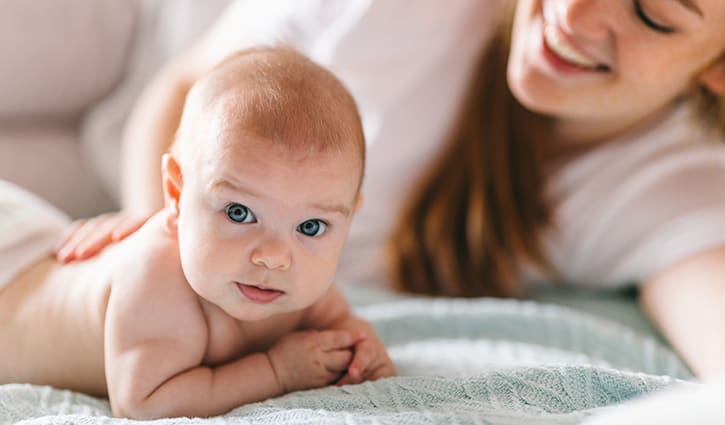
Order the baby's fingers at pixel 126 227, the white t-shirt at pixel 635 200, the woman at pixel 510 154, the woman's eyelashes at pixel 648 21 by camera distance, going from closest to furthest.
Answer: the baby's fingers at pixel 126 227
the woman's eyelashes at pixel 648 21
the woman at pixel 510 154
the white t-shirt at pixel 635 200

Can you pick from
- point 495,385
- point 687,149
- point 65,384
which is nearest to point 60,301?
point 65,384

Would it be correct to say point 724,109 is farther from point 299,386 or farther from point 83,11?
point 83,11

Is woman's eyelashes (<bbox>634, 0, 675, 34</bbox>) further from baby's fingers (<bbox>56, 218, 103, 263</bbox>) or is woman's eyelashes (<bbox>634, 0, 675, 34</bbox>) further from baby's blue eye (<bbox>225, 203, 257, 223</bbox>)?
baby's fingers (<bbox>56, 218, 103, 263</bbox>)

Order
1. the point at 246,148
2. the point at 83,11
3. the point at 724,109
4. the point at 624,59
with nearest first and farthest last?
the point at 246,148 → the point at 624,59 → the point at 724,109 → the point at 83,11

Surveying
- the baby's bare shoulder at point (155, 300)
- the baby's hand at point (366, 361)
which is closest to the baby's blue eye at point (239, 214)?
the baby's bare shoulder at point (155, 300)

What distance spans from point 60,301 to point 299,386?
0.94 ft

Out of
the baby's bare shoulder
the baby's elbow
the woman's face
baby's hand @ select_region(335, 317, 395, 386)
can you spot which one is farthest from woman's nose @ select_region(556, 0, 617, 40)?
the baby's elbow

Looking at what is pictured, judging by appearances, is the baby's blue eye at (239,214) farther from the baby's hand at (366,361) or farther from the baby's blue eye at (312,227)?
the baby's hand at (366,361)

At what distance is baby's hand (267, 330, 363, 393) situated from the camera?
89 cm

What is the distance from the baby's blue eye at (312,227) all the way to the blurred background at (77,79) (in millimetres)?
761

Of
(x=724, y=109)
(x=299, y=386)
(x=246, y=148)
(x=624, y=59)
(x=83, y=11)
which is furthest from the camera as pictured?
(x=83, y=11)

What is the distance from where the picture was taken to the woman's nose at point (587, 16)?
3.56ft

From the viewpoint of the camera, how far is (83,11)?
1.46 m

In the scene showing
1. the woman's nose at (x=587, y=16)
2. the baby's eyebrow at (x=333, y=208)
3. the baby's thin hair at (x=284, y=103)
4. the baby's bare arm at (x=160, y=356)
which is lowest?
the baby's bare arm at (x=160, y=356)
